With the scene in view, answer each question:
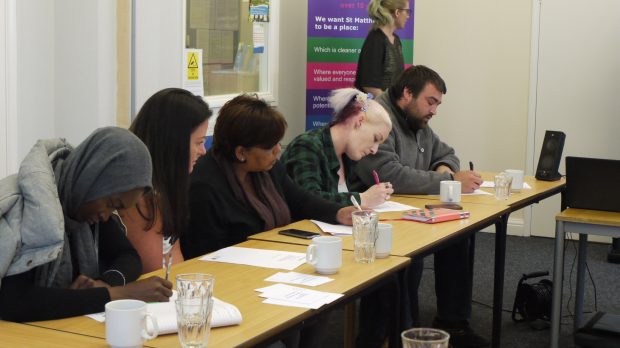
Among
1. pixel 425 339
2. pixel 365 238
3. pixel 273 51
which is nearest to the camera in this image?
pixel 425 339

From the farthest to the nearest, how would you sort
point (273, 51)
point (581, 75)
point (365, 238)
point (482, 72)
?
point (482, 72) < point (581, 75) < point (273, 51) < point (365, 238)

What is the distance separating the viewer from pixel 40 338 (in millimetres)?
1915

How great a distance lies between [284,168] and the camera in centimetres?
357

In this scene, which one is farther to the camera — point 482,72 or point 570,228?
point 482,72

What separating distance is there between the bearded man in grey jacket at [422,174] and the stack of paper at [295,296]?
167 cm

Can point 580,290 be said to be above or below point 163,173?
below

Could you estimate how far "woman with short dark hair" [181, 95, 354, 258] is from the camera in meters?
3.13

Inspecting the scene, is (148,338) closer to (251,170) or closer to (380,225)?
(380,225)

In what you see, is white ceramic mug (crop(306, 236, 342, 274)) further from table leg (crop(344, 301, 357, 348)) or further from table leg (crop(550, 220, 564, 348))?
table leg (crop(550, 220, 564, 348))

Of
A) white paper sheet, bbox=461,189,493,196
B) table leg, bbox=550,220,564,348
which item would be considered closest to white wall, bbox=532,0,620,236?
white paper sheet, bbox=461,189,493,196

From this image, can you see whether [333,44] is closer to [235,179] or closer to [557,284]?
[557,284]

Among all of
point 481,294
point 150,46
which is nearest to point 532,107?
point 481,294

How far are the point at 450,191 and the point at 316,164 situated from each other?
65 cm

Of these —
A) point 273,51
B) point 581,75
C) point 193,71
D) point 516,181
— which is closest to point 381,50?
point 273,51
